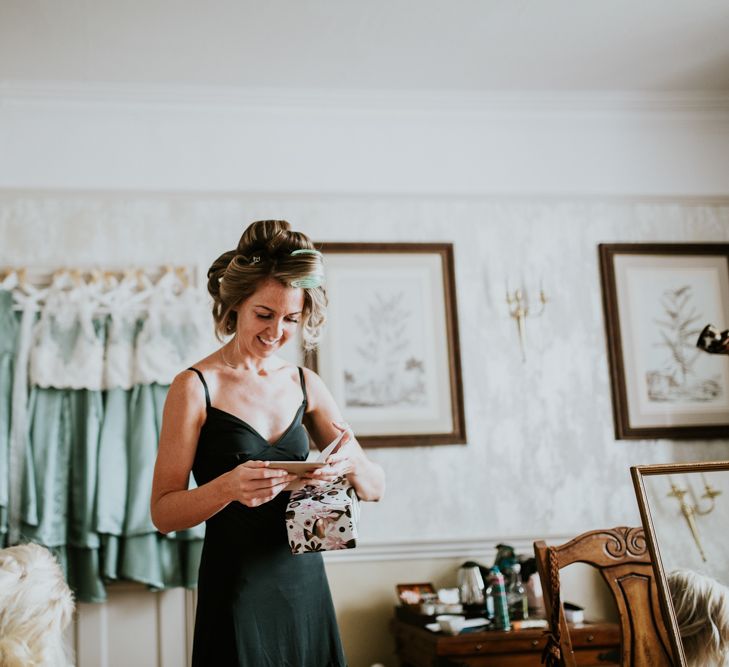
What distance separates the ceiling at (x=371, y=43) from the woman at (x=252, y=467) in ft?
4.97

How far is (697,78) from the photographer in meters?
3.78

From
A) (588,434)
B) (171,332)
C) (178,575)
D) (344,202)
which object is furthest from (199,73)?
(588,434)

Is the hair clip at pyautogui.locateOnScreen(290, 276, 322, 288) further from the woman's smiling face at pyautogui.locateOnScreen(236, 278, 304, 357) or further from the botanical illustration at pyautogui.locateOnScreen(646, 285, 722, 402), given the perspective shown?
the botanical illustration at pyautogui.locateOnScreen(646, 285, 722, 402)

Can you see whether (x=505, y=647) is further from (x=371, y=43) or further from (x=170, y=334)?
(x=371, y=43)

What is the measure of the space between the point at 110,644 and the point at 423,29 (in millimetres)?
2693

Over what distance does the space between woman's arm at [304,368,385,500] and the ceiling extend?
164 centimetres

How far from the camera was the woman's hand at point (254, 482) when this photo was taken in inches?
68.2

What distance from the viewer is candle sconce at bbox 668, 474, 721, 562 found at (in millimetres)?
2178

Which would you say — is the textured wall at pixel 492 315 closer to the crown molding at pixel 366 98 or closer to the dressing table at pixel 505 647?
the crown molding at pixel 366 98

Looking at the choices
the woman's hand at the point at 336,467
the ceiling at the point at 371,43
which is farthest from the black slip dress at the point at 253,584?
the ceiling at the point at 371,43

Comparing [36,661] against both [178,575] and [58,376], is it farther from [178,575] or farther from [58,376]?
[58,376]

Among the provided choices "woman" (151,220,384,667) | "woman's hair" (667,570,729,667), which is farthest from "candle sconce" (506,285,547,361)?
"woman" (151,220,384,667)

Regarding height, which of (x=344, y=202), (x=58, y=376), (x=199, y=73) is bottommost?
(x=58, y=376)

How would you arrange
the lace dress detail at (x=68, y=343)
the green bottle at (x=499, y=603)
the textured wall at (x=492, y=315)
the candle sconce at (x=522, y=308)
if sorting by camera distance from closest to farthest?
the green bottle at (x=499, y=603) < the lace dress detail at (x=68, y=343) < the textured wall at (x=492, y=315) < the candle sconce at (x=522, y=308)
